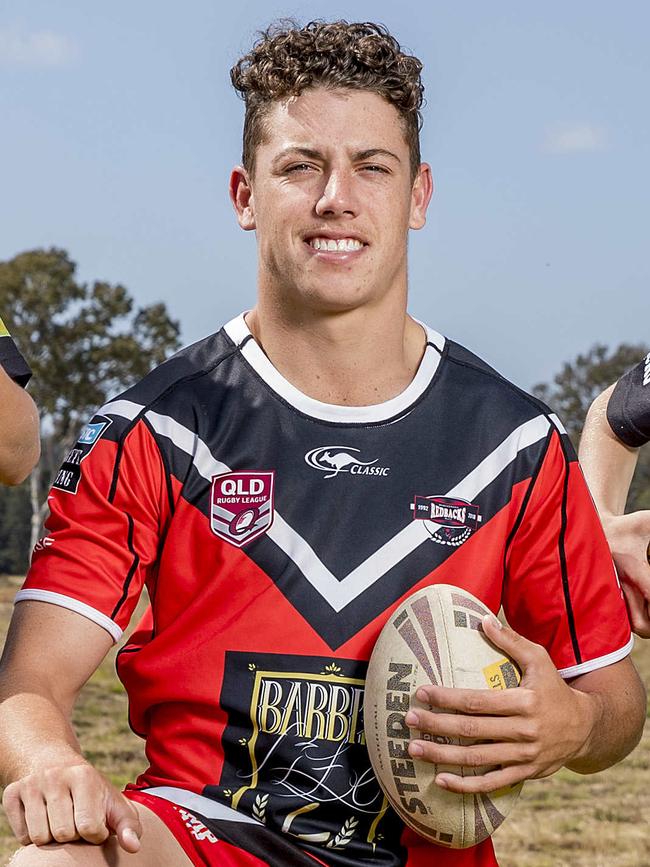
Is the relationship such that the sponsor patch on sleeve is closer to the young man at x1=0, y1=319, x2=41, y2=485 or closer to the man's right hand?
the young man at x1=0, y1=319, x2=41, y2=485

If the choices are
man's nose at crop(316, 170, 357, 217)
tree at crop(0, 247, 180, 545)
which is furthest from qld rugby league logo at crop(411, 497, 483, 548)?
tree at crop(0, 247, 180, 545)

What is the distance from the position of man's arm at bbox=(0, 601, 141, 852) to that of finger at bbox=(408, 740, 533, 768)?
662mm

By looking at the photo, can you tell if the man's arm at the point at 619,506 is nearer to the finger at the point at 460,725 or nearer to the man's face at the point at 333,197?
the finger at the point at 460,725

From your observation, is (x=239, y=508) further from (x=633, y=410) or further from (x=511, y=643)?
(x=633, y=410)

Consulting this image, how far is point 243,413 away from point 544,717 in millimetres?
1082

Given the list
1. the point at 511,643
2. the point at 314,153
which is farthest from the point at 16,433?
the point at 511,643

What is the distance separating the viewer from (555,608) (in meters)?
3.37

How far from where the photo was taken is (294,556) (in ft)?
10.6

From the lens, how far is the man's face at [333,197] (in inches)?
129

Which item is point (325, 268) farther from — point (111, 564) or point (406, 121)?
point (111, 564)

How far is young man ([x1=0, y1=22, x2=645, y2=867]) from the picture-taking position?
3.06m

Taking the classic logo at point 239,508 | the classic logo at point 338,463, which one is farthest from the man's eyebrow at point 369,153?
the classic logo at point 239,508

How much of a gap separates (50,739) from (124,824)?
0.30 metres

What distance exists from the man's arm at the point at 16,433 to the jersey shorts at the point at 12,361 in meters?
0.05
